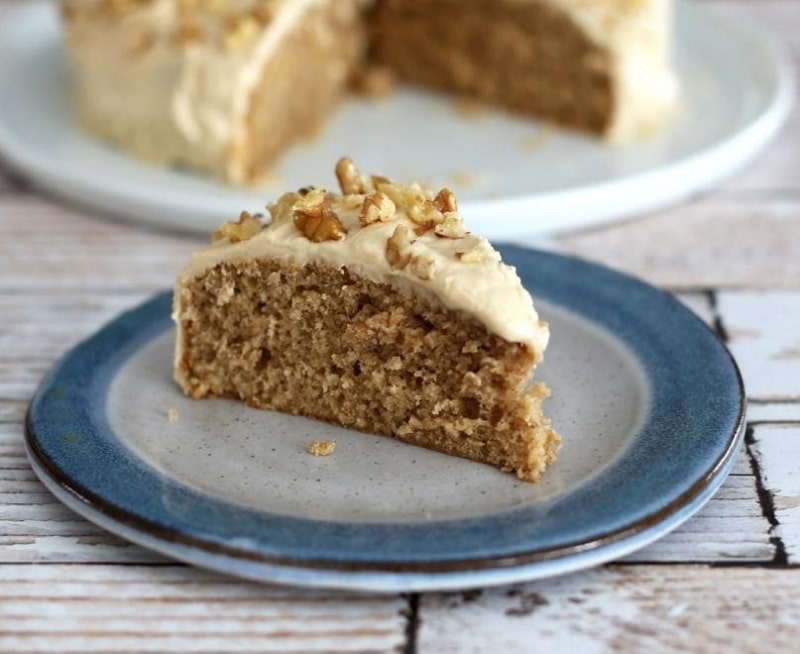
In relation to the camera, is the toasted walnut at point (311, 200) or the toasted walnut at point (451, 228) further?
the toasted walnut at point (311, 200)

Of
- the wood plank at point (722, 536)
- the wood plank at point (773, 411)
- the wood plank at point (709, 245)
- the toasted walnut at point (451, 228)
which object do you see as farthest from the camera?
the wood plank at point (709, 245)

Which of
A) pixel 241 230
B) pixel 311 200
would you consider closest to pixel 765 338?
pixel 311 200

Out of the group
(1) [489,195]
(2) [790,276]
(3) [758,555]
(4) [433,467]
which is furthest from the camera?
(1) [489,195]

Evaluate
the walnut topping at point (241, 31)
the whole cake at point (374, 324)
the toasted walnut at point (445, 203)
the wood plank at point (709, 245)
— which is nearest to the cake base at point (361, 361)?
the whole cake at point (374, 324)

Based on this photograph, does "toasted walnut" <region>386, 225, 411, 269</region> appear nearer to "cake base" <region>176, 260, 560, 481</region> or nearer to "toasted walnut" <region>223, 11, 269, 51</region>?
"cake base" <region>176, 260, 560, 481</region>

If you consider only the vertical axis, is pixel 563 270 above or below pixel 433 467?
above

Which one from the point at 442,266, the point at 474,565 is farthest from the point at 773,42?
the point at 474,565

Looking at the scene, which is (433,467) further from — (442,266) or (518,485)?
(442,266)

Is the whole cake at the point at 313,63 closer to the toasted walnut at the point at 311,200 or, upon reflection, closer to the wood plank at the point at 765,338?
the wood plank at the point at 765,338
